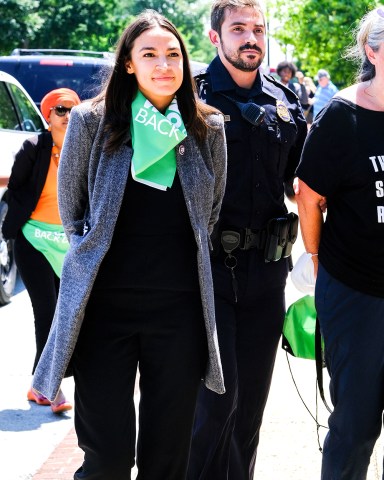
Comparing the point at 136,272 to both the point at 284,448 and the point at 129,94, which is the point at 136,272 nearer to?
the point at 129,94

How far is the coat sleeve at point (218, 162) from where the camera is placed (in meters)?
3.65

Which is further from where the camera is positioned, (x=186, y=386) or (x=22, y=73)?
(x=22, y=73)

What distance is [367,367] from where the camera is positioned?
362 centimetres

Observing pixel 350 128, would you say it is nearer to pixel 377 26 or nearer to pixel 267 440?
pixel 377 26

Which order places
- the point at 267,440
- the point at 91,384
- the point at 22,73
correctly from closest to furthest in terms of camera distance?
the point at 91,384, the point at 267,440, the point at 22,73

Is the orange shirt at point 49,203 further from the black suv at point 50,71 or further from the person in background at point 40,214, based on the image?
the black suv at point 50,71

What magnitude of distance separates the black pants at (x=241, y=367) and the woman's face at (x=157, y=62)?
0.88 meters

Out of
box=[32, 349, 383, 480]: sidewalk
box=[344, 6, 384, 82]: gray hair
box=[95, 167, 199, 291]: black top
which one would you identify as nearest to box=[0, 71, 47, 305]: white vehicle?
box=[32, 349, 383, 480]: sidewalk

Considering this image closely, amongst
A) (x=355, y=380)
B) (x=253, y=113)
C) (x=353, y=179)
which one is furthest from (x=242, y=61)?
(x=355, y=380)

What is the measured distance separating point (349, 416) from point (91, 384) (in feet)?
3.10

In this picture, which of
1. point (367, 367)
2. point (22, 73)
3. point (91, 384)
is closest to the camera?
point (91, 384)

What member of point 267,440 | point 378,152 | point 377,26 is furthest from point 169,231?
point 267,440

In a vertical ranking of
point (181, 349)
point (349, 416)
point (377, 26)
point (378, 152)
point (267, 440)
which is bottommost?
point (267, 440)

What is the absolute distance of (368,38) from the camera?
360cm
